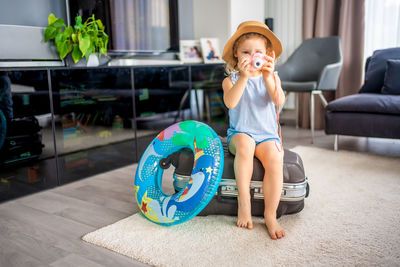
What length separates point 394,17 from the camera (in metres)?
3.39

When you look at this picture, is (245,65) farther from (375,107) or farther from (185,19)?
(185,19)

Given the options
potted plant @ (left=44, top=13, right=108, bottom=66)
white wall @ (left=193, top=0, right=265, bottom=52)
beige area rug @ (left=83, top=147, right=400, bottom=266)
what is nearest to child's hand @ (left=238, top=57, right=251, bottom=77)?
beige area rug @ (left=83, top=147, right=400, bottom=266)

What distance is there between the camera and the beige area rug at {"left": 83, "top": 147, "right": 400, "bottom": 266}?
1258 mm

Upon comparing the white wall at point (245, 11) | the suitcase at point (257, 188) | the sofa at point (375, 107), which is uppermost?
the white wall at point (245, 11)

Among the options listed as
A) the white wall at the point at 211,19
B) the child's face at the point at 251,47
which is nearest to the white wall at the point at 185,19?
the white wall at the point at 211,19

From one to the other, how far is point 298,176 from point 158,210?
0.62 meters

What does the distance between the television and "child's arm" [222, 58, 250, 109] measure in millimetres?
1377

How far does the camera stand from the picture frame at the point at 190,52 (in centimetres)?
339

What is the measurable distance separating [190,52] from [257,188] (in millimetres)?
2160

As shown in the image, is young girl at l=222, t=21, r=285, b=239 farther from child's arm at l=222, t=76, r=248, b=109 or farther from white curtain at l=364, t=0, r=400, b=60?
white curtain at l=364, t=0, r=400, b=60

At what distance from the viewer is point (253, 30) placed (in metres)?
1.55

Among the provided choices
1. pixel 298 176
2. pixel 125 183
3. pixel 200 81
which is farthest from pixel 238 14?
pixel 298 176

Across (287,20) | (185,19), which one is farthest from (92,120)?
(287,20)

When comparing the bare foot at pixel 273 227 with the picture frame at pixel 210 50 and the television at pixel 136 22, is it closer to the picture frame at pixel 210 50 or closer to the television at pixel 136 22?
the television at pixel 136 22
